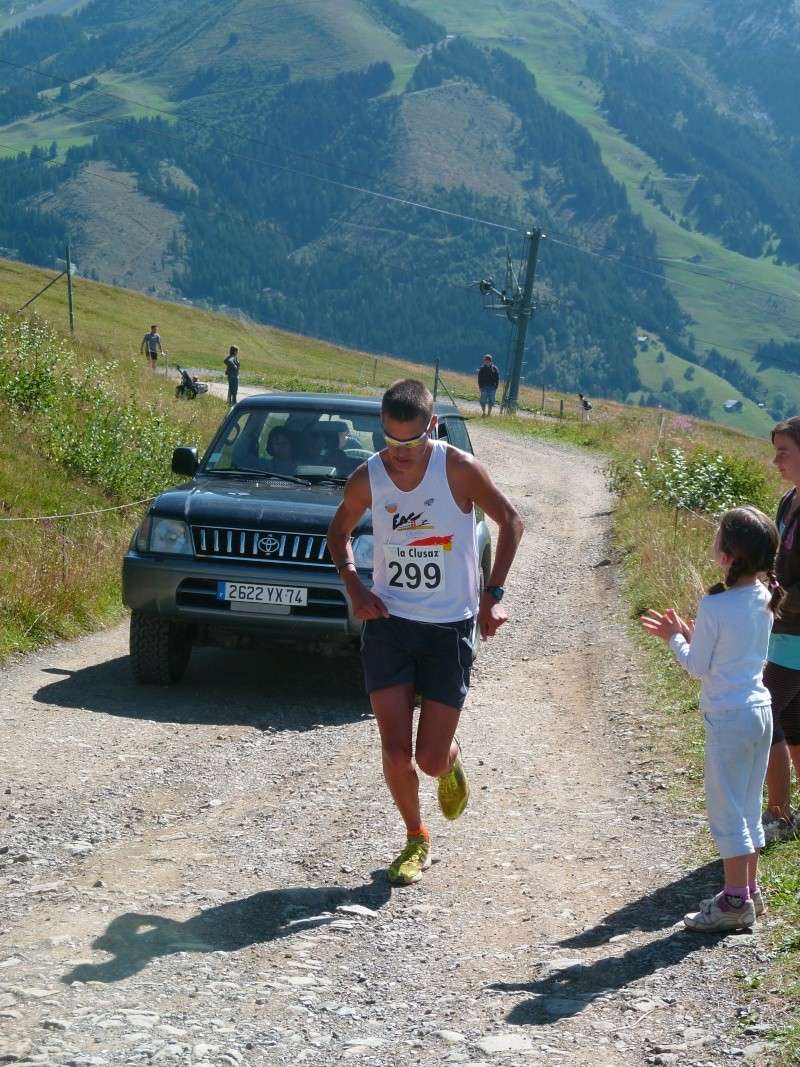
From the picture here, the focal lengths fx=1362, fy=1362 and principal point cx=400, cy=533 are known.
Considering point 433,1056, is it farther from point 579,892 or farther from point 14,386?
point 14,386

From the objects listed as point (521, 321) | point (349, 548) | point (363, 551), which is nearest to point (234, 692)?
point (363, 551)

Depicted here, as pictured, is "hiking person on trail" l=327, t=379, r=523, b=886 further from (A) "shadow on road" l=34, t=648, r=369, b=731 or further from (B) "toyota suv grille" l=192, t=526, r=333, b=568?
(B) "toyota suv grille" l=192, t=526, r=333, b=568

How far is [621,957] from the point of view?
4.66 meters

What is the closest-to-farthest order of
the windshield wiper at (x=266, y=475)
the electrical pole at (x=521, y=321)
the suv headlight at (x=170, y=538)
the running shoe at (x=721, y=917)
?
the running shoe at (x=721, y=917)
the suv headlight at (x=170, y=538)
the windshield wiper at (x=266, y=475)
the electrical pole at (x=521, y=321)

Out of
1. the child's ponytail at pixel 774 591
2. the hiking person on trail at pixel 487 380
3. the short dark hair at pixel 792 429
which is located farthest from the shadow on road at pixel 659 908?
the hiking person on trail at pixel 487 380

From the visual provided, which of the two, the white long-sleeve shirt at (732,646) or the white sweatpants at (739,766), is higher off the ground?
the white long-sleeve shirt at (732,646)

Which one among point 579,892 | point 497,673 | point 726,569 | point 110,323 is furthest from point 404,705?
point 110,323

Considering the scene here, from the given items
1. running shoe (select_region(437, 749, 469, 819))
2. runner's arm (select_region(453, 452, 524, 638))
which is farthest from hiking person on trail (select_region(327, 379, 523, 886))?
running shoe (select_region(437, 749, 469, 819))

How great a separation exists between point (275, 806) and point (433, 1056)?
8.97 ft

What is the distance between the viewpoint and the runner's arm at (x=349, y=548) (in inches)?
210

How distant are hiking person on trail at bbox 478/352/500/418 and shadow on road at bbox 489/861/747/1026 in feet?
115

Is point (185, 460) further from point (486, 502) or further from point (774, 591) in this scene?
point (774, 591)

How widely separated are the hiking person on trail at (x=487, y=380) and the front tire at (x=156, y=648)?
31.4m

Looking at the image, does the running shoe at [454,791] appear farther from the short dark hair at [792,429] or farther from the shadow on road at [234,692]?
the shadow on road at [234,692]
